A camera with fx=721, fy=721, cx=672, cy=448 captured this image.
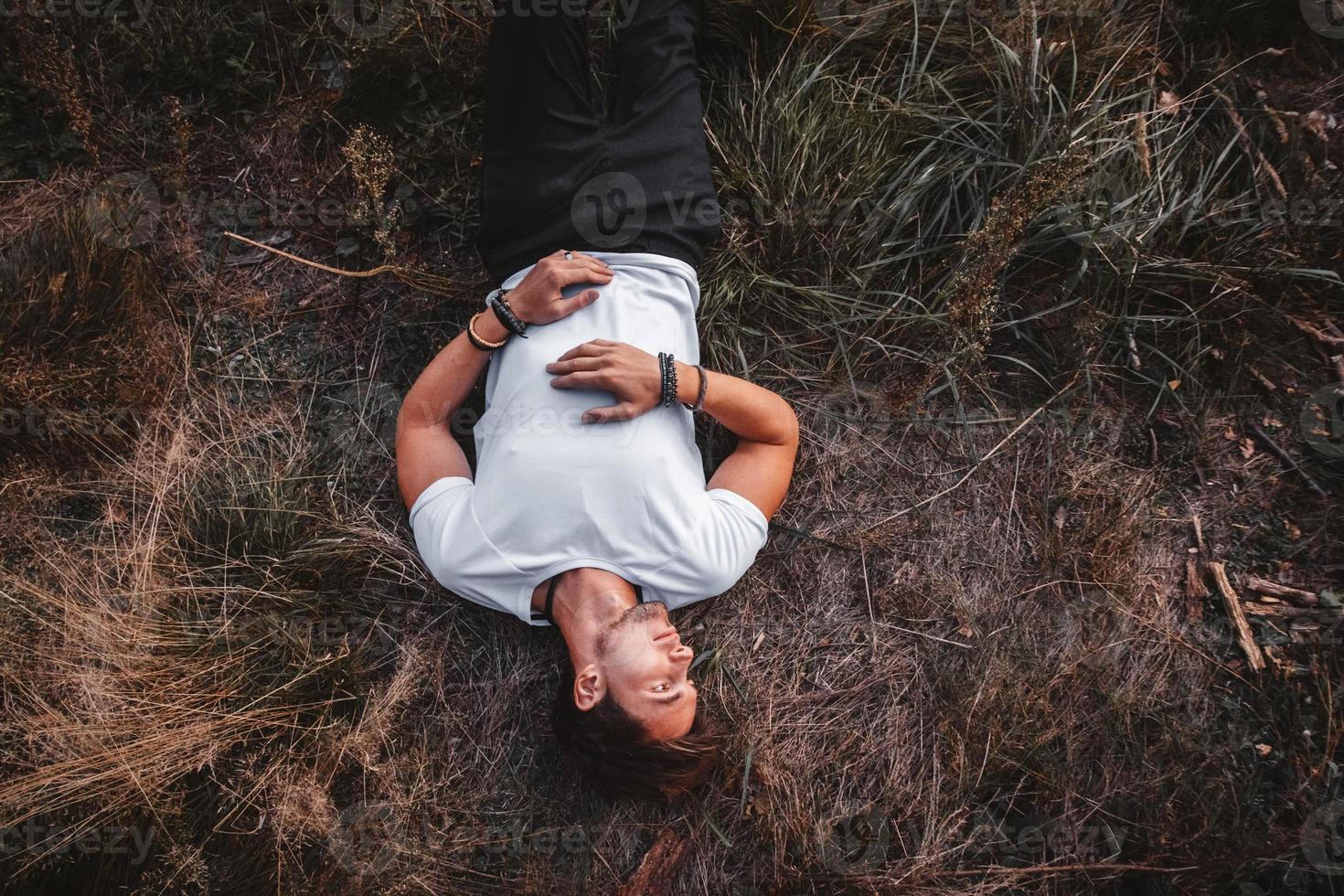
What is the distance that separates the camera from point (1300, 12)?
9.91ft

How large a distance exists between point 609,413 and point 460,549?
0.68 meters

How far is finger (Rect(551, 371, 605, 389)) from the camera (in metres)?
2.38

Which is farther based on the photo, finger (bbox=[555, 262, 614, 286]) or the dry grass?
the dry grass

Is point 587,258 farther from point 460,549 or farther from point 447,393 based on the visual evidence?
point 460,549

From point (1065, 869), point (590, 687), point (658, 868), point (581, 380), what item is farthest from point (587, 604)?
point (1065, 869)

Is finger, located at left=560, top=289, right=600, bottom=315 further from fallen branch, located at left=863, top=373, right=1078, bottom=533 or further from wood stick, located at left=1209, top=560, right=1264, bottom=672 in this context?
wood stick, located at left=1209, top=560, right=1264, bottom=672

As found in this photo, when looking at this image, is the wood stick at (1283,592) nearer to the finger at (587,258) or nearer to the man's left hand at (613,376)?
the man's left hand at (613,376)

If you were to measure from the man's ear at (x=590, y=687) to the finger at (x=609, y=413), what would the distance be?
2.62ft

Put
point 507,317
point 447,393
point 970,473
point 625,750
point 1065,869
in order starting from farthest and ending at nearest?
1. point 970,473
2. point 1065,869
3. point 447,393
4. point 507,317
5. point 625,750

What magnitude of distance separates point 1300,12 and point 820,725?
3598 millimetres

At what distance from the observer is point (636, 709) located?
2.33 m

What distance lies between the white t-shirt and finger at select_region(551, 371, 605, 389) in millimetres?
54

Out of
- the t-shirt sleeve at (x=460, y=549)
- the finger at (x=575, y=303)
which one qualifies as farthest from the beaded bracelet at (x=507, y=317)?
the t-shirt sleeve at (x=460, y=549)

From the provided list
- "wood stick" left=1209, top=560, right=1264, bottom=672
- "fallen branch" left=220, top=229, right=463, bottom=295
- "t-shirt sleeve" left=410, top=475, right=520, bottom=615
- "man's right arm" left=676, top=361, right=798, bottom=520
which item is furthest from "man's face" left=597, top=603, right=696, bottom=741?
"wood stick" left=1209, top=560, right=1264, bottom=672
